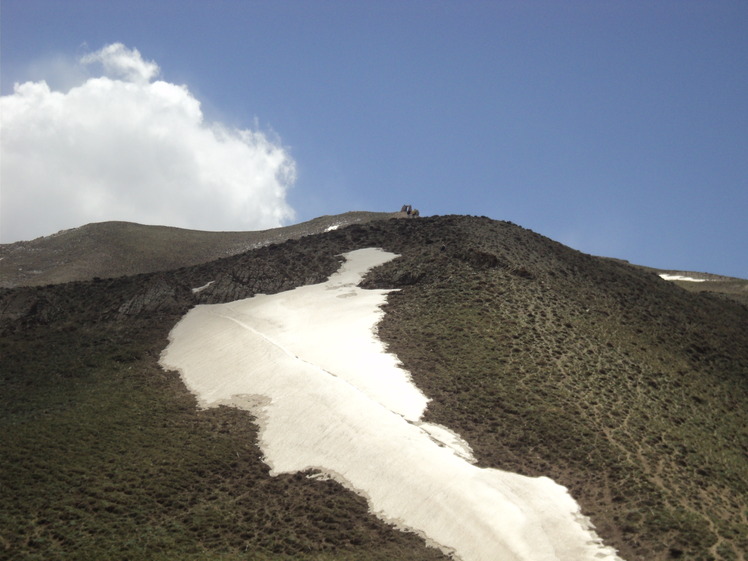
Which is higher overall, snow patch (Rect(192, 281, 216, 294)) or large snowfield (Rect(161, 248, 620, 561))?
snow patch (Rect(192, 281, 216, 294))

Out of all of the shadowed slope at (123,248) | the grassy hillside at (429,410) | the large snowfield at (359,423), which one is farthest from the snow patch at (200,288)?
the shadowed slope at (123,248)

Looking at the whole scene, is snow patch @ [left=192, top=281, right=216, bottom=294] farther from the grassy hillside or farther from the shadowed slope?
the shadowed slope

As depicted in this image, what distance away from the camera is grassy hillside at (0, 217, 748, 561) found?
2280cm

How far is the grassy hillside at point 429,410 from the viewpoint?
2280 cm

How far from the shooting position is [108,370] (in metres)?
37.4

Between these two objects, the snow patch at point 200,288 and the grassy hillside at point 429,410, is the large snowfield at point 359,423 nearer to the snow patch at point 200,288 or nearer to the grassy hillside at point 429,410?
the grassy hillside at point 429,410

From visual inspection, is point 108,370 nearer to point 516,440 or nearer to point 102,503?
point 102,503

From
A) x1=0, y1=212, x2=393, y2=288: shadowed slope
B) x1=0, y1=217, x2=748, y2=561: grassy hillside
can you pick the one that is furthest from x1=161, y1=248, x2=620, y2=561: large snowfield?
x1=0, y1=212, x2=393, y2=288: shadowed slope

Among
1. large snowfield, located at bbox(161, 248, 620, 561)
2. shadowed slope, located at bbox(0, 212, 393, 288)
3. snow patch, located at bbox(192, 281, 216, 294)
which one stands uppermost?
shadowed slope, located at bbox(0, 212, 393, 288)

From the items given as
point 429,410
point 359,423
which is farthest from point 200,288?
point 429,410

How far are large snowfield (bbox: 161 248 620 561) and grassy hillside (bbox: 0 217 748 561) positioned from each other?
90 centimetres

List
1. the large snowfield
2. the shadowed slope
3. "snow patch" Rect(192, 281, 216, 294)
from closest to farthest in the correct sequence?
1. the large snowfield
2. "snow patch" Rect(192, 281, 216, 294)
3. the shadowed slope

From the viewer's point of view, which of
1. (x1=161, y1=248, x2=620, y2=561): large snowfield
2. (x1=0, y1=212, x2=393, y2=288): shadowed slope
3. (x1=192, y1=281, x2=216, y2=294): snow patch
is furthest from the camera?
(x1=0, y1=212, x2=393, y2=288): shadowed slope

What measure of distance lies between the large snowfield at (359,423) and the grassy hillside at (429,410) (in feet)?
2.96
